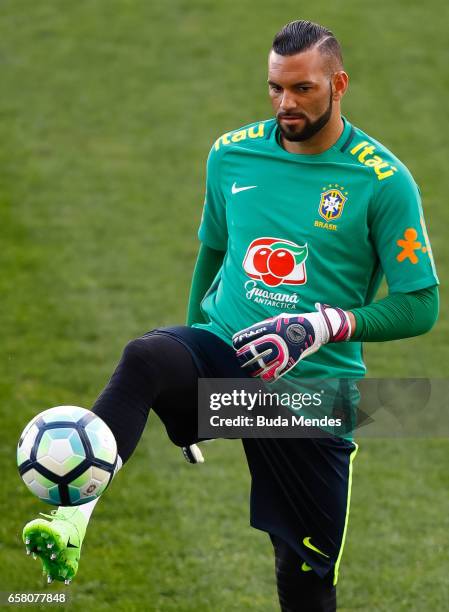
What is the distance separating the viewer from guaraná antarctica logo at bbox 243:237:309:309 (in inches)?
205

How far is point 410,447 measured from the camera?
28.8 feet

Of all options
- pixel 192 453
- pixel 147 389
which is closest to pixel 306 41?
pixel 147 389

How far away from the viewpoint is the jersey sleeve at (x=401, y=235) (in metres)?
5.00

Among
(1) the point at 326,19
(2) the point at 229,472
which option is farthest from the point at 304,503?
(1) the point at 326,19

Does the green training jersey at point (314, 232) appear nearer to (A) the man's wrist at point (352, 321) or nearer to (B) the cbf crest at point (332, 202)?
(B) the cbf crest at point (332, 202)

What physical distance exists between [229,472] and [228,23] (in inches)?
353

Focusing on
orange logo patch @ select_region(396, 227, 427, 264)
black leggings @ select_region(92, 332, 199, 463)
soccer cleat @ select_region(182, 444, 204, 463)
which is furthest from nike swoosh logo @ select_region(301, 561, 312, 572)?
orange logo patch @ select_region(396, 227, 427, 264)

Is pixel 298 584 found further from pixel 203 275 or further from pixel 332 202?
pixel 332 202

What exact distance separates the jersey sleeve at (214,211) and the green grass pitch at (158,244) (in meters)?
2.07

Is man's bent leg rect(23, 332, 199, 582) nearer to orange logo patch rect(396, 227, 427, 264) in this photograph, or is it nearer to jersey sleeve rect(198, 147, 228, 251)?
jersey sleeve rect(198, 147, 228, 251)

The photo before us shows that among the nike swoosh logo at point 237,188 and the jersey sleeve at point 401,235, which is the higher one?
the nike swoosh logo at point 237,188

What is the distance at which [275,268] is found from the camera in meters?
5.22

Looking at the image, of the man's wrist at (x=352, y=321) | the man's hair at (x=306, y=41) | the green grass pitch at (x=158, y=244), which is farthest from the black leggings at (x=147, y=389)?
the green grass pitch at (x=158, y=244)

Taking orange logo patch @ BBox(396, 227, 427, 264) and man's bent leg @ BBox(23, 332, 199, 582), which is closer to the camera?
man's bent leg @ BBox(23, 332, 199, 582)
